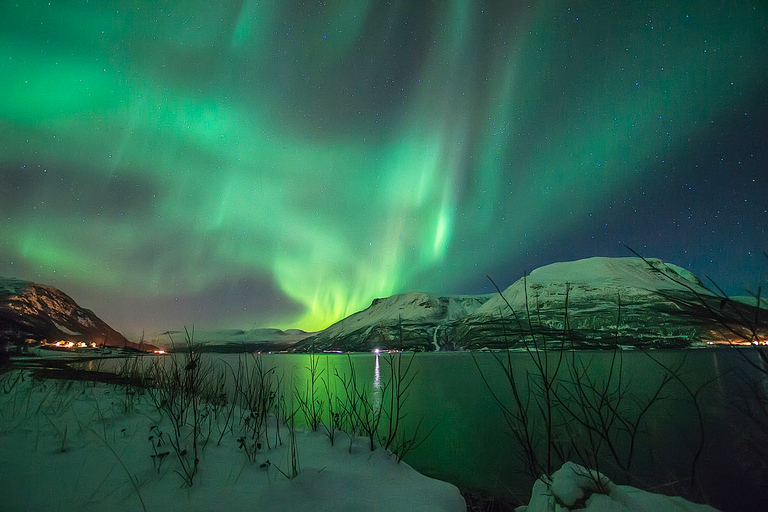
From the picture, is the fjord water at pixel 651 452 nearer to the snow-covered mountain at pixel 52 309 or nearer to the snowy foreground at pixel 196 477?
the snowy foreground at pixel 196 477

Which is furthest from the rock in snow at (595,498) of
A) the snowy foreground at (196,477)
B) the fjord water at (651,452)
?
the snowy foreground at (196,477)

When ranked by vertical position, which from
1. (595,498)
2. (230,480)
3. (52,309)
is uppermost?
(52,309)

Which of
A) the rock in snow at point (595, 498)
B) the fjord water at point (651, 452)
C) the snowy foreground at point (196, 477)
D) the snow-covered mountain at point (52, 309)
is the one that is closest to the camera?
the rock in snow at point (595, 498)

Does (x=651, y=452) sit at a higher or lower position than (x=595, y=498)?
lower

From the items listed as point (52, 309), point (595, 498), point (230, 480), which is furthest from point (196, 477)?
point (52, 309)

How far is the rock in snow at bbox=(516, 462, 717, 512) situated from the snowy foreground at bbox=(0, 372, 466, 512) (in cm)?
135

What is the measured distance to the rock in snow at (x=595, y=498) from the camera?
294cm

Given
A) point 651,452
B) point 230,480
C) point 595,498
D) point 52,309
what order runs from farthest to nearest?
point 52,309
point 651,452
point 230,480
point 595,498

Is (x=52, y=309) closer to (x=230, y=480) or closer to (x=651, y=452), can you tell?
(x=230, y=480)

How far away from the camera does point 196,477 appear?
13.1 feet

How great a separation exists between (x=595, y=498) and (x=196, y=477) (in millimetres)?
3988

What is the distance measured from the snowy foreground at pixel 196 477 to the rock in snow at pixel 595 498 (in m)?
1.35

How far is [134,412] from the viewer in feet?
22.1

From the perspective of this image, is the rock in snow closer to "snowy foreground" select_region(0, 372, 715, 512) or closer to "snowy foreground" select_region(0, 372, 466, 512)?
"snowy foreground" select_region(0, 372, 715, 512)
